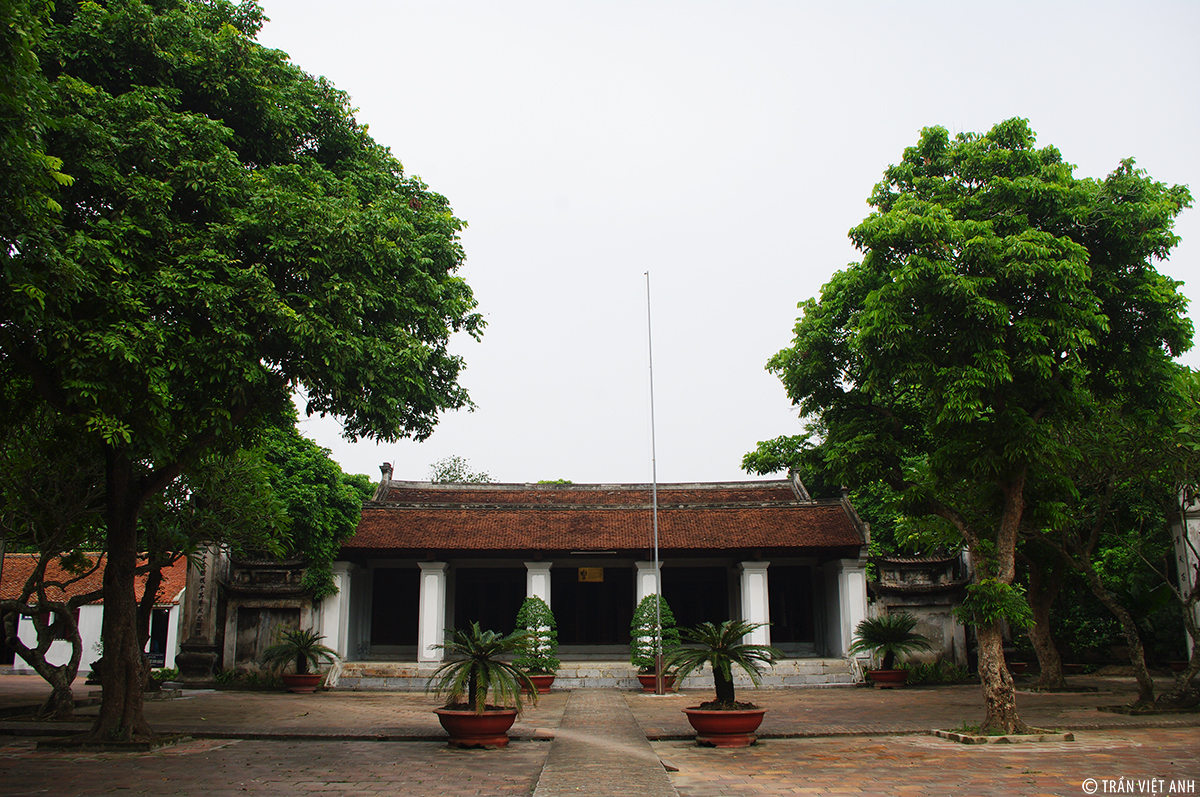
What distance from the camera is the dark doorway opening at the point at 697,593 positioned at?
899 inches

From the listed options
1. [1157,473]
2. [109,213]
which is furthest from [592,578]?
[109,213]

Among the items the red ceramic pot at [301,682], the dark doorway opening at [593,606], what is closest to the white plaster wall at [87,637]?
the red ceramic pot at [301,682]

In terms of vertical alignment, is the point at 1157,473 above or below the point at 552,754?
above

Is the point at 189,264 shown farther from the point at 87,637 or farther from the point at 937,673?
the point at 87,637

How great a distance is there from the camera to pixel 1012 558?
11.1 m

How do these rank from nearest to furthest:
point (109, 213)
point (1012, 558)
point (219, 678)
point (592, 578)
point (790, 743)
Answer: point (109, 213), point (790, 743), point (1012, 558), point (219, 678), point (592, 578)

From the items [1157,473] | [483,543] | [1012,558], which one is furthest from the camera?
[483,543]

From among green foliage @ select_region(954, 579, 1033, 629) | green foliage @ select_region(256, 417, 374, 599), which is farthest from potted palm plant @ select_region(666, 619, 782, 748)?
green foliage @ select_region(256, 417, 374, 599)

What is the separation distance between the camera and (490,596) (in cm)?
A: 2294

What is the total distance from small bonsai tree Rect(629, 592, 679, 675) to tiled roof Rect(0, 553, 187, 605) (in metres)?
15.4

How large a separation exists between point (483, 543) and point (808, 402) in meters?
10.6

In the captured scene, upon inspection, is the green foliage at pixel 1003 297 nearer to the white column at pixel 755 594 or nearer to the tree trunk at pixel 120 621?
the white column at pixel 755 594

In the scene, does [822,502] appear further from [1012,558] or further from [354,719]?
[354,719]

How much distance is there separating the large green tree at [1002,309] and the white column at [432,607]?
12.7 m
